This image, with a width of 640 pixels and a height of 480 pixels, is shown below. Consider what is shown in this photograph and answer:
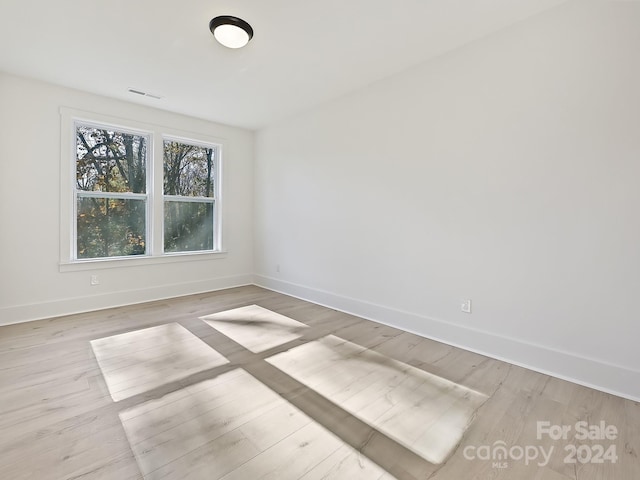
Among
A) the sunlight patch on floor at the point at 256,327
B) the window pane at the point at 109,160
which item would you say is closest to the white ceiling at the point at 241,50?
the window pane at the point at 109,160

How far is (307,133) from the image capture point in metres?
4.40

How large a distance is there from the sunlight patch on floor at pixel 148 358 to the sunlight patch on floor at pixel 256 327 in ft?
1.06

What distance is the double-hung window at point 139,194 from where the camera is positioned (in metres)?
3.89

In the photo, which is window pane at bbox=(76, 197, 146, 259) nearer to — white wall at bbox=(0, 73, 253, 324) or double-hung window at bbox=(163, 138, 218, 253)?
white wall at bbox=(0, 73, 253, 324)

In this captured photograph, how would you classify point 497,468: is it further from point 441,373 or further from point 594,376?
point 594,376

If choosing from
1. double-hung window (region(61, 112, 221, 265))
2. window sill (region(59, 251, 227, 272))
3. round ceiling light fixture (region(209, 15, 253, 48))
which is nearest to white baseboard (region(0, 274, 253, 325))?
window sill (region(59, 251, 227, 272))

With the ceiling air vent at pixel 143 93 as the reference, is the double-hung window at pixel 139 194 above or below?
below

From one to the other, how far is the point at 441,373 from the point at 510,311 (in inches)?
31.7

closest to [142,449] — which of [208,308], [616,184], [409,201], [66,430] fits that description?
[66,430]

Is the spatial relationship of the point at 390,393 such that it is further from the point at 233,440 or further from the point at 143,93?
the point at 143,93

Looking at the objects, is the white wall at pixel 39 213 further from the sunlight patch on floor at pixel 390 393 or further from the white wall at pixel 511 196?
the white wall at pixel 511 196

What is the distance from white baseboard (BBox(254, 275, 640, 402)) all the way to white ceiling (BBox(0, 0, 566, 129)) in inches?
101

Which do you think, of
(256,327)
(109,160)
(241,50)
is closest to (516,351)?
(256,327)

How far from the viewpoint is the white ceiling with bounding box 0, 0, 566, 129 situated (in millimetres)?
2279
